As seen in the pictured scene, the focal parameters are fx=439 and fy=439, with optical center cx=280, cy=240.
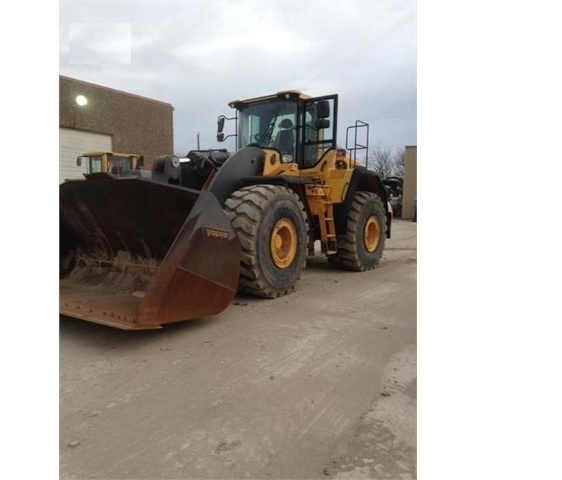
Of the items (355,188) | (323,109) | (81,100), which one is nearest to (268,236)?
(323,109)

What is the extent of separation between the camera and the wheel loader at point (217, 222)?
345cm

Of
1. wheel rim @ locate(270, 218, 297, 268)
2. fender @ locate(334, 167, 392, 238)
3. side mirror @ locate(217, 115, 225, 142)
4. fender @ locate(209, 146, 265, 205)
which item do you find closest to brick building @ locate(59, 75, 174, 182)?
side mirror @ locate(217, 115, 225, 142)

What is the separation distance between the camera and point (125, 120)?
21.8 metres

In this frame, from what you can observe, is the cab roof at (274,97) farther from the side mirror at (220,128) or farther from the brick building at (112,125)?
the brick building at (112,125)

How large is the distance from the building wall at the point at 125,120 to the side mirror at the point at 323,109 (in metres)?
13.3

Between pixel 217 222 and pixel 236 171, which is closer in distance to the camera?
pixel 217 222

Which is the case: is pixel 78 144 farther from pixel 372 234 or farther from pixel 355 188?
pixel 355 188

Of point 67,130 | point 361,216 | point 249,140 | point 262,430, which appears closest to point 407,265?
point 361,216

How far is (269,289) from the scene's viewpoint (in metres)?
4.74

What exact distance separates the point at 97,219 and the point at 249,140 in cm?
269

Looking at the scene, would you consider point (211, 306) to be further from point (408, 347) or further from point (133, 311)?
point (408, 347)

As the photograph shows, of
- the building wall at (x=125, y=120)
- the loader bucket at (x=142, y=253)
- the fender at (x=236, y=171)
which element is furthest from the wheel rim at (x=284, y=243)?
the building wall at (x=125, y=120)

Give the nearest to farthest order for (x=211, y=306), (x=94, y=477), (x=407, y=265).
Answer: (x=94, y=477)
(x=211, y=306)
(x=407, y=265)

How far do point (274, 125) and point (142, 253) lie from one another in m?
2.92
